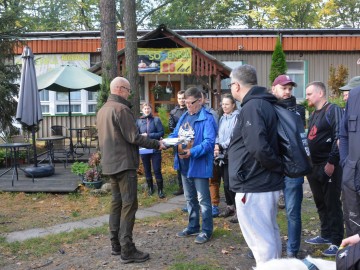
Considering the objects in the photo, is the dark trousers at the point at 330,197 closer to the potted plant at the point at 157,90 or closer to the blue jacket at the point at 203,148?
the blue jacket at the point at 203,148

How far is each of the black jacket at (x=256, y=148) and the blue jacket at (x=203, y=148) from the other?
1681mm

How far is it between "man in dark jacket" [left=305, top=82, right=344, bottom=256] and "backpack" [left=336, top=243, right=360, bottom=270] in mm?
2682

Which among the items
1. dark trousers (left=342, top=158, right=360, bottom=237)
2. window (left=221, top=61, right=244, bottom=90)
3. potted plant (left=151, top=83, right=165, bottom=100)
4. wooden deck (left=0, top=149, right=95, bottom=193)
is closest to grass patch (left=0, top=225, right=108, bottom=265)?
wooden deck (left=0, top=149, right=95, bottom=193)

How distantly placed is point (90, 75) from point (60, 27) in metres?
23.0

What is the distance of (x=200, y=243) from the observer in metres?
5.42

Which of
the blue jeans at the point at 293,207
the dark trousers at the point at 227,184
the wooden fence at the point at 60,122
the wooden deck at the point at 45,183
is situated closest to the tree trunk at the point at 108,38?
the wooden deck at the point at 45,183

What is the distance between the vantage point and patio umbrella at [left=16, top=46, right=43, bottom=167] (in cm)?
984

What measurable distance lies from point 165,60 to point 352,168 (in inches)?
534

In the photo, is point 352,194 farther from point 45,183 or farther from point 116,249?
point 45,183

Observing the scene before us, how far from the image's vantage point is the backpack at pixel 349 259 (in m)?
2.07

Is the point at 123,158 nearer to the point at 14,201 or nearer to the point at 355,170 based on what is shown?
the point at 355,170

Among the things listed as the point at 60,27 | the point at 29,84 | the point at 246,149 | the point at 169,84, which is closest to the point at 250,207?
the point at 246,149

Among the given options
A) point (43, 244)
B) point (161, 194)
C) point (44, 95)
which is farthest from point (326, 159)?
point (44, 95)

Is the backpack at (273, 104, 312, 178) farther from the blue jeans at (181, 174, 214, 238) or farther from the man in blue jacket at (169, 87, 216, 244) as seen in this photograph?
the blue jeans at (181, 174, 214, 238)
